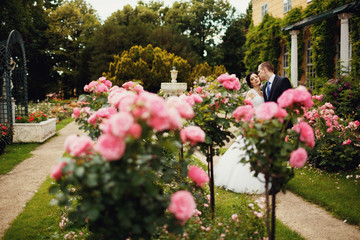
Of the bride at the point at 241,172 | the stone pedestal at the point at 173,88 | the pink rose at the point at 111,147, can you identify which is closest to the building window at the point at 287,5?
the stone pedestal at the point at 173,88

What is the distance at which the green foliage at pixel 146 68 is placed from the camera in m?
17.8

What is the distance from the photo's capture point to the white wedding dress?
14.6ft

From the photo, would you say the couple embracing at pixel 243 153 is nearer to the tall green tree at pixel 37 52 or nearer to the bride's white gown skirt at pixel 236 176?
the bride's white gown skirt at pixel 236 176

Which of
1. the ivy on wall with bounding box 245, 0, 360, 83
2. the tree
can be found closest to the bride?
the ivy on wall with bounding box 245, 0, 360, 83

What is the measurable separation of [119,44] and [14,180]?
67.3 ft

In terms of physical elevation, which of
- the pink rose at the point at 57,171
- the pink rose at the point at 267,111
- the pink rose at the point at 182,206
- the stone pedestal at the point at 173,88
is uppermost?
the stone pedestal at the point at 173,88

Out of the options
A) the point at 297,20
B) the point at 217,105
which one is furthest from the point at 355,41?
the point at 217,105

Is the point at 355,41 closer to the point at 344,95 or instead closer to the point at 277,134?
the point at 344,95

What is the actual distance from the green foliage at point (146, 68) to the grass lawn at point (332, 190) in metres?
14.1

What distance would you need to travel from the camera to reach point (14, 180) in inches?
214

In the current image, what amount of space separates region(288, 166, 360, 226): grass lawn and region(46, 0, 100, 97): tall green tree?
1030 inches

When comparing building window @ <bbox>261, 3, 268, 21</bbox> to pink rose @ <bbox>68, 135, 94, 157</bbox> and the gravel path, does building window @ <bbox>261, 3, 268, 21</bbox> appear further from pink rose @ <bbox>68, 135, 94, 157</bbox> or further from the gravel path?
pink rose @ <bbox>68, 135, 94, 157</bbox>

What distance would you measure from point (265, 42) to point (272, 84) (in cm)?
1245

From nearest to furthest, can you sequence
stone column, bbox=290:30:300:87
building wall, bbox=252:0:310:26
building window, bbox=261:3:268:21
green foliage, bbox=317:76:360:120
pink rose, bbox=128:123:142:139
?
pink rose, bbox=128:123:142:139 → green foliage, bbox=317:76:360:120 → stone column, bbox=290:30:300:87 → building wall, bbox=252:0:310:26 → building window, bbox=261:3:268:21
